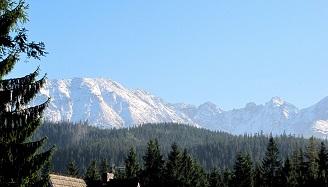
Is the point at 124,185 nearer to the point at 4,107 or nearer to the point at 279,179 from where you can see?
the point at 4,107

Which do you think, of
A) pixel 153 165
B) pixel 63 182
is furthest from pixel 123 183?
pixel 153 165

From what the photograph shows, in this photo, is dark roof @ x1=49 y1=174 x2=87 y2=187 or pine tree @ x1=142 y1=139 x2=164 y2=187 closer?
dark roof @ x1=49 y1=174 x2=87 y2=187

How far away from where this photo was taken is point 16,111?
1897 centimetres

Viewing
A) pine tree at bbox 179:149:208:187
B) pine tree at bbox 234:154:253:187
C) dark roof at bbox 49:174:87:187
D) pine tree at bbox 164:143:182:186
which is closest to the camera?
dark roof at bbox 49:174:87:187

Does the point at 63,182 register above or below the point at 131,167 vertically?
below

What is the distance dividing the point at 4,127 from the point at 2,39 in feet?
9.38

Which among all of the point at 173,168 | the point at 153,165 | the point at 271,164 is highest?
the point at 271,164

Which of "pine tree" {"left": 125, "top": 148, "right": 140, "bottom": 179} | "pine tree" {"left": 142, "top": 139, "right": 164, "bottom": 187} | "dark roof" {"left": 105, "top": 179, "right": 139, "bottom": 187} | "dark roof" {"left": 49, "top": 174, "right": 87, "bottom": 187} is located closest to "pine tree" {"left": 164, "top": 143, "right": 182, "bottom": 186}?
"pine tree" {"left": 142, "top": 139, "right": 164, "bottom": 187}

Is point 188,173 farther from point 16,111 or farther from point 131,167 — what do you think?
point 16,111

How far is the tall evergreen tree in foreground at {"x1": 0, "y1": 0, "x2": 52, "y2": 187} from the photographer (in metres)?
18.0

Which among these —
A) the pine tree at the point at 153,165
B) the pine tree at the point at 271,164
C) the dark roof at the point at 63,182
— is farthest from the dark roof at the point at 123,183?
the pine tree at the point at 271,164

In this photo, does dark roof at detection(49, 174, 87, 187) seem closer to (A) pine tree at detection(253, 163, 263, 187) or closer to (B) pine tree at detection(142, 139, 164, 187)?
(B) pine tree at detection(142, 139, 164, 187)

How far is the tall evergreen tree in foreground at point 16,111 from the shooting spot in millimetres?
18047

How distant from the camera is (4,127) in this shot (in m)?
19.0
